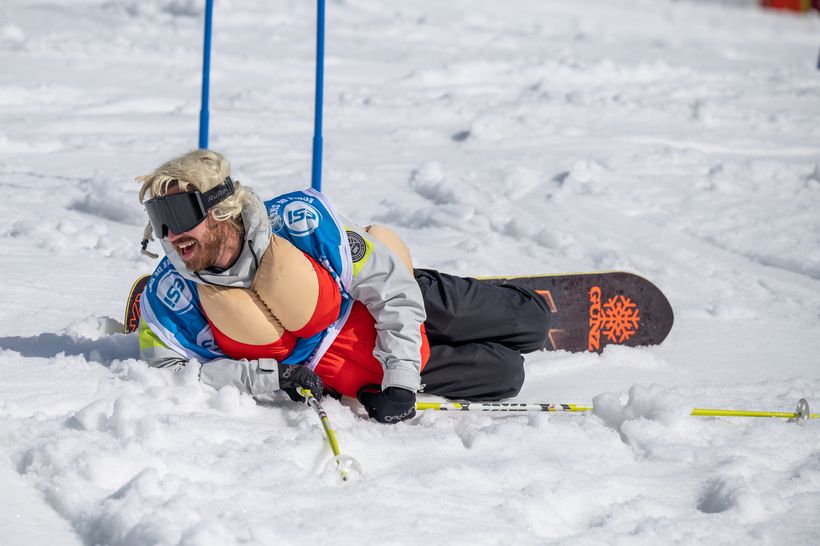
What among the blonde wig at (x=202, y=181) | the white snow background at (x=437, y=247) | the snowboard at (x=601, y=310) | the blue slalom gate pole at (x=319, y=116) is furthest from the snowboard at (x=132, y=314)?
the snowboard at (x=601, y=310)

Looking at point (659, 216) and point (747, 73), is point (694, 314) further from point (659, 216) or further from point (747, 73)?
point (747, 73)

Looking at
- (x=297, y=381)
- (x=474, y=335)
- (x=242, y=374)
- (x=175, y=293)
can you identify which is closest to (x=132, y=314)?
Result: (x=175, y=293)

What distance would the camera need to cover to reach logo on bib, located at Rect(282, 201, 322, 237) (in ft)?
9.51

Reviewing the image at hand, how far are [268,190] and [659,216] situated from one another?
230 cm

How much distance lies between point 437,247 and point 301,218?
7.12ft

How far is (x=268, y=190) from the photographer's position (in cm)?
563

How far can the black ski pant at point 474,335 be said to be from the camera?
10.7 feet

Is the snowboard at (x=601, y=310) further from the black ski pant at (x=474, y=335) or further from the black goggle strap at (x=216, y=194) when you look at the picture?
the black goggle strap at (x=216, y=194)

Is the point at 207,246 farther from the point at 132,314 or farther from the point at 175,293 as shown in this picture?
the point at 132,314

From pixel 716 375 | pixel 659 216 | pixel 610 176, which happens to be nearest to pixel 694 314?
pixel 716 375

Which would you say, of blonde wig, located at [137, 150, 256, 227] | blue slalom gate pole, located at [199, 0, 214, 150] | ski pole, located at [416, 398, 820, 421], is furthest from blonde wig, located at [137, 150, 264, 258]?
blue slalom gate pole, located at [199, 0, 214, 150]

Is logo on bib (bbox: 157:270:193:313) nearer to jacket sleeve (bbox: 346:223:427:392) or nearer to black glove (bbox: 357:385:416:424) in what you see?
jacket sleeve (bbox: 346:223:427:392)

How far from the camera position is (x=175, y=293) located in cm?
295

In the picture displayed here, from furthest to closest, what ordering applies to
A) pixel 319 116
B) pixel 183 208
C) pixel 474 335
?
pixel 319 116 < pixel 474 335 < pixel 183 208
